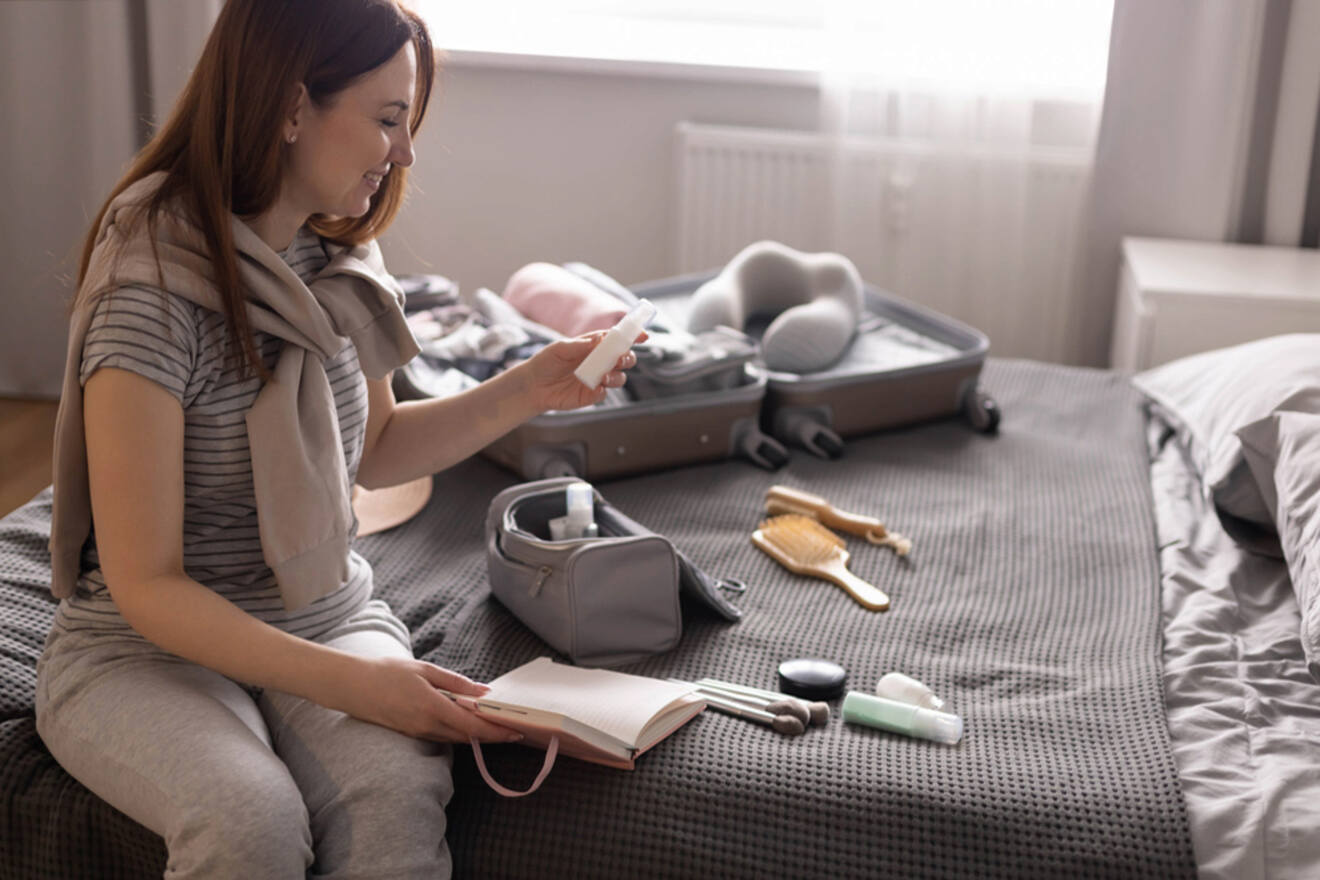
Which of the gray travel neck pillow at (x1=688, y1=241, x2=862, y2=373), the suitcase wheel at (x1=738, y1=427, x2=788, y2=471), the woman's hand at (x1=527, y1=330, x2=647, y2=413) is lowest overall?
the suitcase wheel at (x1=738, y1=427, x2=788, y2=471)

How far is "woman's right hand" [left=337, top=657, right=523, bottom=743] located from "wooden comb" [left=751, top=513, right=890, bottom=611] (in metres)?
0.56

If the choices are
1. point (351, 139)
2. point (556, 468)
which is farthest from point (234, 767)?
point (556, 468)

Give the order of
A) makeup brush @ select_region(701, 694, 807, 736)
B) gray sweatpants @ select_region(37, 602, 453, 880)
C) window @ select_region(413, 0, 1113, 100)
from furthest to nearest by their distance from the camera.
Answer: window @ select_region(413, 0, 1113, 100), makeup brush @ select_region(701, 694, 807, 736), gray sweatpants @ select_region(37, 602, 453, 880)

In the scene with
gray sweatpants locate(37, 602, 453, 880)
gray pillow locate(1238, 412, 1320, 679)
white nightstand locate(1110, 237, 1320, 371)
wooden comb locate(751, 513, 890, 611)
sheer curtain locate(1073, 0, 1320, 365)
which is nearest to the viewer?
gray sweatpants locate(37, 602, 453, 880)

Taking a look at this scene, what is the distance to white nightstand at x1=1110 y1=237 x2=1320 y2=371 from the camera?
2.21m

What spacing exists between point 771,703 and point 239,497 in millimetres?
549

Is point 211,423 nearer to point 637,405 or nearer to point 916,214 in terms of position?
point 637,405

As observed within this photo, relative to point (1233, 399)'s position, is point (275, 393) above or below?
above

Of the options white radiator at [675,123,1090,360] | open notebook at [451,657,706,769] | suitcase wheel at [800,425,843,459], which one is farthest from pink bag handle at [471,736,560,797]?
white radiator at [675,123,1090,360]

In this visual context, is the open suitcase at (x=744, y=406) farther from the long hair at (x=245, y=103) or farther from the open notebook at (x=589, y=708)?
the long hair at (x=245, y=103)

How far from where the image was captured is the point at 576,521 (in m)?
1.45

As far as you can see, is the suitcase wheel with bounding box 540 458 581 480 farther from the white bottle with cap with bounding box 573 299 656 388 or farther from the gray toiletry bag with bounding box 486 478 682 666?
the white bottle with cap with bounding box 573 299 656 388

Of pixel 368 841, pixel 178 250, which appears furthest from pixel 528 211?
pixel 368 841

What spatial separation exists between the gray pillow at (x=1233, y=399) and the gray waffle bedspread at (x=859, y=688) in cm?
11
